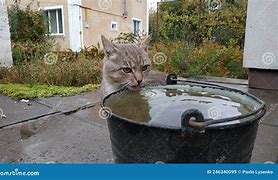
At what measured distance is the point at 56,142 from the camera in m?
2.05

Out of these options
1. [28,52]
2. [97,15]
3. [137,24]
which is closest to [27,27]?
[28,52]

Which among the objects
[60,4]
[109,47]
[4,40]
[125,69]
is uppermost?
[60,4]

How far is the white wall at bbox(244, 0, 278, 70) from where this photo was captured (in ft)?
10.6

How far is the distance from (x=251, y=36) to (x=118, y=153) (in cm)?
298

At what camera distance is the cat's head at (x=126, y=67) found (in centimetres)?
160

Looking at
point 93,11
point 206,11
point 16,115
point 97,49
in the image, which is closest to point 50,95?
point 16,115

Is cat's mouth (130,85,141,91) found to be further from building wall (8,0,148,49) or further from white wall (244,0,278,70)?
building wall (8,0,148,49)

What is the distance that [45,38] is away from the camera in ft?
27.2

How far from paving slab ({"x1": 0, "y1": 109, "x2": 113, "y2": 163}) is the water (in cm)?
69

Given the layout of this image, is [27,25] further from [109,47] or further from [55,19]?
[109,47]

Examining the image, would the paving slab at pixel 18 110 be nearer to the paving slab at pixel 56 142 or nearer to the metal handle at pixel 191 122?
the paving slab at pixel 56 142

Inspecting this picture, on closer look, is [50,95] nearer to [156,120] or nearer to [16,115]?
[16,115]

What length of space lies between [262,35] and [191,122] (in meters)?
3.01

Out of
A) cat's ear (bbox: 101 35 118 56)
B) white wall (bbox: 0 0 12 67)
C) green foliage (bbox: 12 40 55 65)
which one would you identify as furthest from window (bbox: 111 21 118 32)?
cat's ear (bbox: 101 35 118 56)
